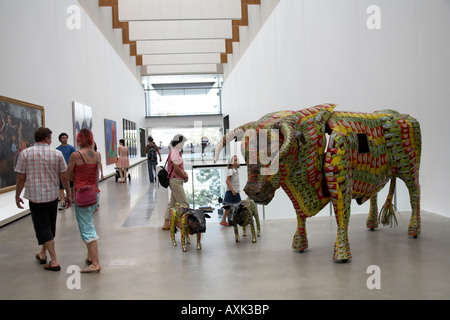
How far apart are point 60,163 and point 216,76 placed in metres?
30.6

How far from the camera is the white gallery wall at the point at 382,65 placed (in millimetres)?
6613

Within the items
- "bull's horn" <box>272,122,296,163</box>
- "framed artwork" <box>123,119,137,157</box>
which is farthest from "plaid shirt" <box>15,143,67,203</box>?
"framed artwork" <box>123,119,137,157</box>

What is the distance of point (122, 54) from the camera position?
22.9m

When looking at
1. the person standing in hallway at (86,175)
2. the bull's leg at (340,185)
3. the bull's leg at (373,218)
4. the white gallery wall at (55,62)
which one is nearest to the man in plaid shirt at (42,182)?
the person standing in hallway at (86,175)

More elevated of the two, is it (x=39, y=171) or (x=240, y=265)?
(x=39, y=171)

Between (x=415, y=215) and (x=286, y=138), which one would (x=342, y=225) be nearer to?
(x=286, y=138)

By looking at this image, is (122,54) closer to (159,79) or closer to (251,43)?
(251,43)

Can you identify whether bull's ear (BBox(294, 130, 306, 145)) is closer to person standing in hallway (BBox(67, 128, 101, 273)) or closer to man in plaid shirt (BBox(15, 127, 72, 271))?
person standing in hallway (BBox(67, 128, 101, 273))

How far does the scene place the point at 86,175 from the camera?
4367 mm

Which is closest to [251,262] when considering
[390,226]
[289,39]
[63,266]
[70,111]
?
[63,266]

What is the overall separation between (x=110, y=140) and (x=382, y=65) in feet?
43.4

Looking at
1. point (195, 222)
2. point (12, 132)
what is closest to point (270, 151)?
point (195, 222)

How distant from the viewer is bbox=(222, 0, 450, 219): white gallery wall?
6.61 m

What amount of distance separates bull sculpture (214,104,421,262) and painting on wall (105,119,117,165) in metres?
13.6
